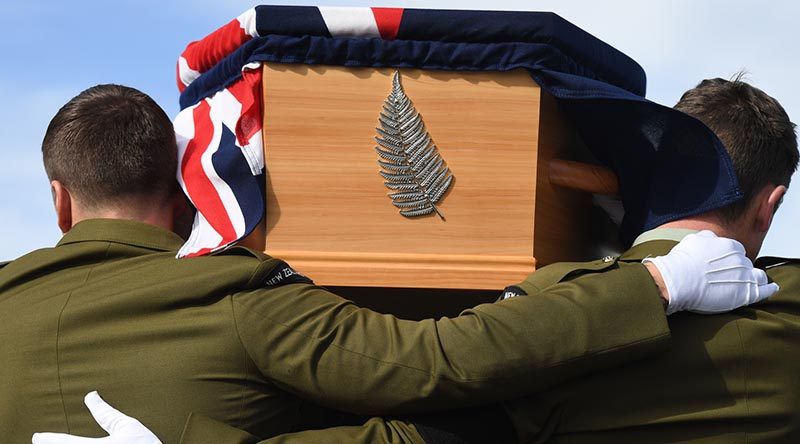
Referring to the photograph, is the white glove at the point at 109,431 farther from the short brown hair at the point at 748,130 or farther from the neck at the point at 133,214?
the short brown hair at the point at 748,130

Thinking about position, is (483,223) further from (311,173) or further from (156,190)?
(156,190)

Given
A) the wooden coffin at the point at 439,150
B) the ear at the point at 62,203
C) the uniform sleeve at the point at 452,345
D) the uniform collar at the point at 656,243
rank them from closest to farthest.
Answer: the uniform sleeve at the point at 452,345 → the uniform collar at the point at 656,243 → the wooden coffin at the point at 439,150 → the ear at the point at 62,203

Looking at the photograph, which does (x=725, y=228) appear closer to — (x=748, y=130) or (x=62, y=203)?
(x=748, y=130)

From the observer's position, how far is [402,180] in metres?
2.69

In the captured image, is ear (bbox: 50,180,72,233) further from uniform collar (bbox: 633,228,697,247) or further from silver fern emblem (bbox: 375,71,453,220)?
uniform collar (bbox: 633,228,697,247)

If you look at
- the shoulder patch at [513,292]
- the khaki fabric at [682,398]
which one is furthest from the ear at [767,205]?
the shoulder patch at [513,292]

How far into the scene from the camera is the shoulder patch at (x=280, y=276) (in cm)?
245

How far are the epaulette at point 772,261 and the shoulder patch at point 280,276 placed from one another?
3.80 ft

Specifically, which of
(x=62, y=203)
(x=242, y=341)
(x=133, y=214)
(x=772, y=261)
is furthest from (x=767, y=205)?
(x=62, y=203)

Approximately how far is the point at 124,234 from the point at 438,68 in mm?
866

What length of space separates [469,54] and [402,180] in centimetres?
35

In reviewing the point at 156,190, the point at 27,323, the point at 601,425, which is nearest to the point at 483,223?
the point at 601,425

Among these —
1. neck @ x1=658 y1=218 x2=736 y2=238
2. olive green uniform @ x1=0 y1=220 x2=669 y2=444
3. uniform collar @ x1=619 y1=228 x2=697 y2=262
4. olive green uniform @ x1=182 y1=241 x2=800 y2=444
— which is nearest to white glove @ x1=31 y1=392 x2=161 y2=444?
olive green uniform @ x1=0 y1=220 x2=669 y2=444

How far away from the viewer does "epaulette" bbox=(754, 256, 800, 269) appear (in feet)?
8.89
